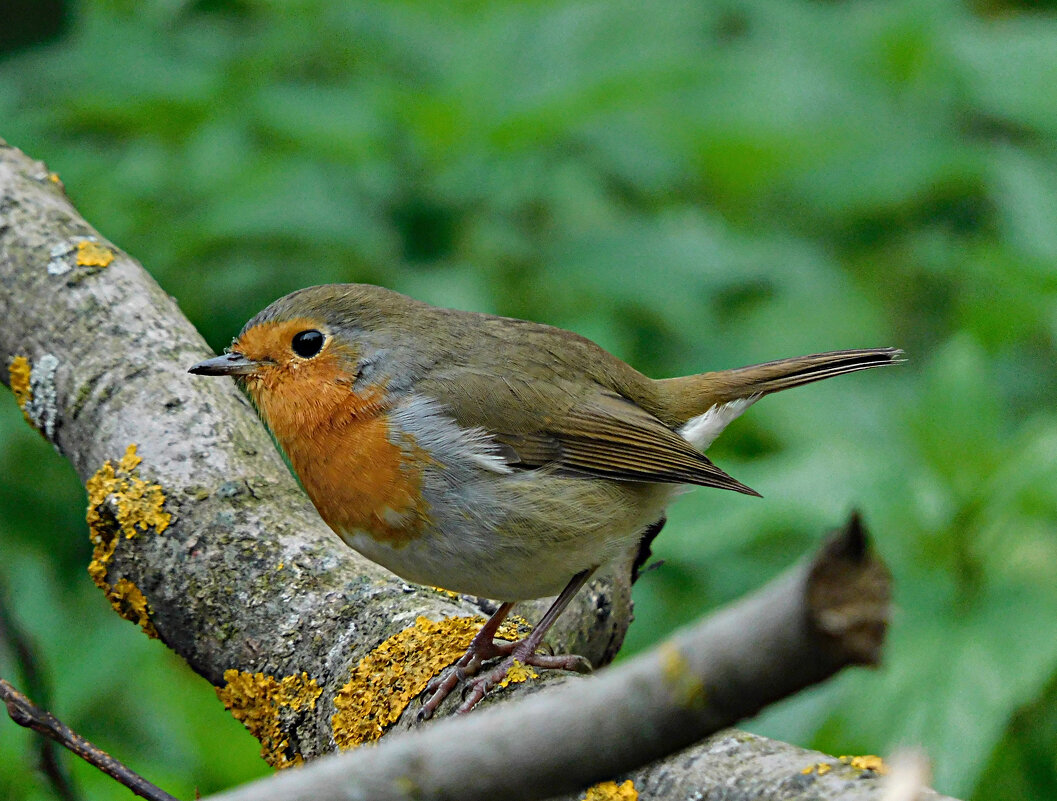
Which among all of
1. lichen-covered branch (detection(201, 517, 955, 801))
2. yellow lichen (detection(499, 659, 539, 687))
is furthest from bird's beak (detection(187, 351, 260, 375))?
lichen-covered branch (detection(201, 517, 955, 801))

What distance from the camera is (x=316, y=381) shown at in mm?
2439

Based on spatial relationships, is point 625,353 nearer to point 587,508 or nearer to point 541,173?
point 541,173

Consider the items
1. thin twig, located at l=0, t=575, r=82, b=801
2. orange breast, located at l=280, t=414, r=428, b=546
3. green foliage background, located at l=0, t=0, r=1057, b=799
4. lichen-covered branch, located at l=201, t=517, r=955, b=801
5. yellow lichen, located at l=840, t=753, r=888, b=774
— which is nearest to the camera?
lichen-covered branch, located at l=201, t=517, r=955, b=801

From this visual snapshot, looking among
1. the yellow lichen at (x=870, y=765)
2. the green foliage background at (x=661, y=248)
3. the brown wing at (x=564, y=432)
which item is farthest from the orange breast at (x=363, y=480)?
the yellow lichen at (x=870, y=765)

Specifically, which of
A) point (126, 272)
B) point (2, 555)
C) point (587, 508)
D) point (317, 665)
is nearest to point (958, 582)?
point (587, 508)

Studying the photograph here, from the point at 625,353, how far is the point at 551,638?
160 cm

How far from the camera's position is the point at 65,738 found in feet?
4.78

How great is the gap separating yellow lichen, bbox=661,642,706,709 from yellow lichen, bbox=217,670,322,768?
1498 millimetres

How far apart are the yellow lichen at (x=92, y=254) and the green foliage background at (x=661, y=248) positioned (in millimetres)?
285

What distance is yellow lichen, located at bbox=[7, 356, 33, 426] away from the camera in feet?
8.43

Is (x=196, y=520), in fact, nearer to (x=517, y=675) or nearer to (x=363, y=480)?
(x=363, y=480)

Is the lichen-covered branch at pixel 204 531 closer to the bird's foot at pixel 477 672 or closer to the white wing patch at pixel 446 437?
the bird's foot at pixel 477 672

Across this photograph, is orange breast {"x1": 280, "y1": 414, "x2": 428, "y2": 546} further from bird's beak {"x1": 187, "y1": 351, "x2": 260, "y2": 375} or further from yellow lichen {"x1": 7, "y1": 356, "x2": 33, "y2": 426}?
yellow lichen {"x1": 7, "y1": 356, "x2": 33, "y2": 426}

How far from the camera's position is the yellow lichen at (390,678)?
1.96m
